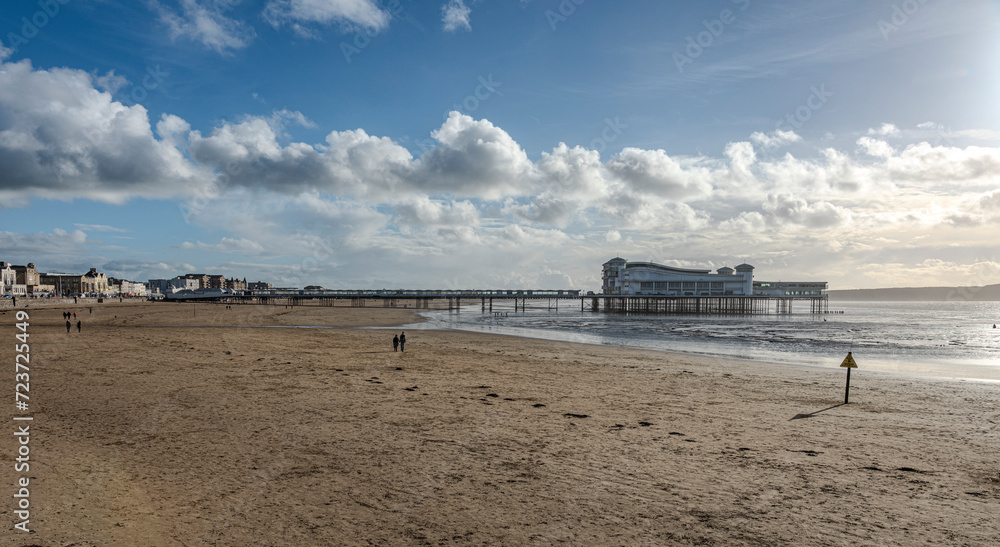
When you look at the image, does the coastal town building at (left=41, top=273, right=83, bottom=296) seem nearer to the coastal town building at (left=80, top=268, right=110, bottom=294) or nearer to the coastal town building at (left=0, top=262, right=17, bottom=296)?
the coastal town building at (left=80, top=268, right=110, bottom=294)

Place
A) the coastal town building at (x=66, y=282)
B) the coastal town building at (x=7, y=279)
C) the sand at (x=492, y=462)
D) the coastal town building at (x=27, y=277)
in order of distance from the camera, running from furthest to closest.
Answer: the coastal town building at (x=66, y=282) < the coastal town building at (x=27, y=277) < the coastal town building at (x=7, y=279) < the sand at (x=492, y=462)

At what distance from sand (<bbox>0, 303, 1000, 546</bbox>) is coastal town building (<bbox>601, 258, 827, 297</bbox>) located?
109308 millimetres

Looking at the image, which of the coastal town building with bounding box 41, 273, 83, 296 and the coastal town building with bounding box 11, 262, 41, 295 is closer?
the coastal town building with bounding box 11, 262, 41, 295

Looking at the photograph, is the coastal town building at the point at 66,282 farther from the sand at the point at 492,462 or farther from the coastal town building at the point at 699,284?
the sand at the point at 492,462

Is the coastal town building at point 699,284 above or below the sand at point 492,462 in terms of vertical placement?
above

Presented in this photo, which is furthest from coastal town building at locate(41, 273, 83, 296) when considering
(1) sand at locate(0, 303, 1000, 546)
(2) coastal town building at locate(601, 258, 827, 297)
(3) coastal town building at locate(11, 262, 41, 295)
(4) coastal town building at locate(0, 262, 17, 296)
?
(1) sand at locate(0, 303, 1000, 546)

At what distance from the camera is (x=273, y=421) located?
11.5 metres

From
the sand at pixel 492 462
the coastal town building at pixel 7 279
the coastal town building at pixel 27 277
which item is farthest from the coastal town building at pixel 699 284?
the coastal town building at pixel 27 277

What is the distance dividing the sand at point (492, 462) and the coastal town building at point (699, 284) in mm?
109308

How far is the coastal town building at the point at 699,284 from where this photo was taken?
122375 mm

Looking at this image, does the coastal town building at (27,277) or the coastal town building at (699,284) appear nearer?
the coastal town building at (699,284)

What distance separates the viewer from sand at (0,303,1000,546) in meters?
6.45

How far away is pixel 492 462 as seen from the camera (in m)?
8.96

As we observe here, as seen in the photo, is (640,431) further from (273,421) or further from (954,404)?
(954,404)
